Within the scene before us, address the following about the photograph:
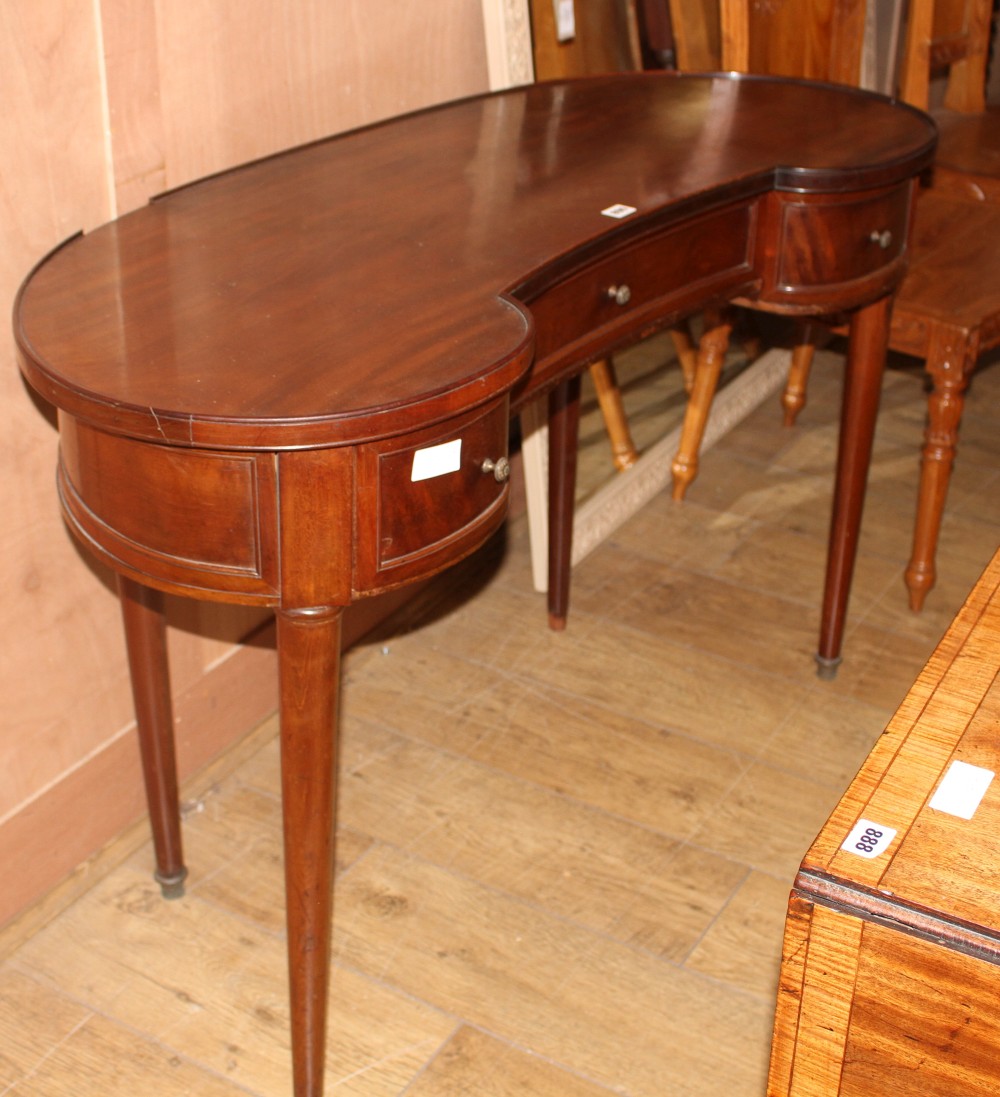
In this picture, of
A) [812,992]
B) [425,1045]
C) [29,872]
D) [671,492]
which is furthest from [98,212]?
[671,492]

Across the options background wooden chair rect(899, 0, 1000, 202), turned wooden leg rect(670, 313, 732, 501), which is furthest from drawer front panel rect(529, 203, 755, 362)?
background wooden chair rect(899, 0, 1000, 202)

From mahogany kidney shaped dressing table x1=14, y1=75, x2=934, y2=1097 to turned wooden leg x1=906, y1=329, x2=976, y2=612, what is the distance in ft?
1.01

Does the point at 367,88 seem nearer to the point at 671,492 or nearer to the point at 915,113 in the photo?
the point at 915,113

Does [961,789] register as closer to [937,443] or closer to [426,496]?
[426,496]

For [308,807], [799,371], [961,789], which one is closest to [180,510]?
[308,807]

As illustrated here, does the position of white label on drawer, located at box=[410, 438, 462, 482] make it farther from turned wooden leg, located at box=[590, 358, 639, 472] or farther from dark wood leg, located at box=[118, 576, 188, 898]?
turned wooden leg, located at box=[590, 358, 639, 472]

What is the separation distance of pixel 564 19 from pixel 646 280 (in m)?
0.87

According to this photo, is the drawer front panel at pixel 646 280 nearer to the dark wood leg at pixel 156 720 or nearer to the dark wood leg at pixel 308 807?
the dark wood leg at pixel 308 807

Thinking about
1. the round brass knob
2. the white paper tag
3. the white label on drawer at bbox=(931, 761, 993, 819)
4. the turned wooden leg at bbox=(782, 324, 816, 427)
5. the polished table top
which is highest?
the white paper tag

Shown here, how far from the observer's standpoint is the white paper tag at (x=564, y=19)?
2.47m

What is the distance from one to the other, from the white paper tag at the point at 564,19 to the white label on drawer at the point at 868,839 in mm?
1806

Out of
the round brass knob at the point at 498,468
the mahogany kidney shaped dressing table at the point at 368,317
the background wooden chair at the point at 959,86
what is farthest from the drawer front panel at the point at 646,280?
the background wooden chair at the point at 959,86

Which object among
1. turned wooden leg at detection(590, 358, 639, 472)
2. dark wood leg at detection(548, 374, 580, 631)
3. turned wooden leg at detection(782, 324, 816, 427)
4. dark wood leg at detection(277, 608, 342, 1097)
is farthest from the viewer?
turned wooden leg at detection(782, 324, 816, 427)

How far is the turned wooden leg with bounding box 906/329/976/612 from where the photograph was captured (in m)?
2.49
